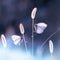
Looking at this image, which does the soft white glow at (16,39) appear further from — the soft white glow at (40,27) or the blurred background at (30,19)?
the soft white glow at (40,27)

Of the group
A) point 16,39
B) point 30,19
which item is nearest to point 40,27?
point 30,19

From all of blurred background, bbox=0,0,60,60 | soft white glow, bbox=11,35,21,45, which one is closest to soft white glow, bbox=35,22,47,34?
blurred background, bbox=0,0,60,60

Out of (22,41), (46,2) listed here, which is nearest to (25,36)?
(22,41)

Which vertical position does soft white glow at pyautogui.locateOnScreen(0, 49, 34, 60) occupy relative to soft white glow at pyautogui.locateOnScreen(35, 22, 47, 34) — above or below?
below

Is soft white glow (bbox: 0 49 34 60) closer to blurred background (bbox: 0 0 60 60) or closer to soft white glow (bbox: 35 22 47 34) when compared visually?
blurred background (bbox: 0 0 60 60)

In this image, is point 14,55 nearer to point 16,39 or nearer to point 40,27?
point 16,39

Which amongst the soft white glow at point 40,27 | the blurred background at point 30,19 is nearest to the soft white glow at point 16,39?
the blurred background at point 30,19

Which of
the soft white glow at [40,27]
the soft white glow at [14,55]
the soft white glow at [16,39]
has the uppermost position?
the soft white glow at [40,27]

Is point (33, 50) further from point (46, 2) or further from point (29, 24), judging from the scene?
point (46, 2)

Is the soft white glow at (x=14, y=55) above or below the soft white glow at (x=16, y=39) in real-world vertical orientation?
below
